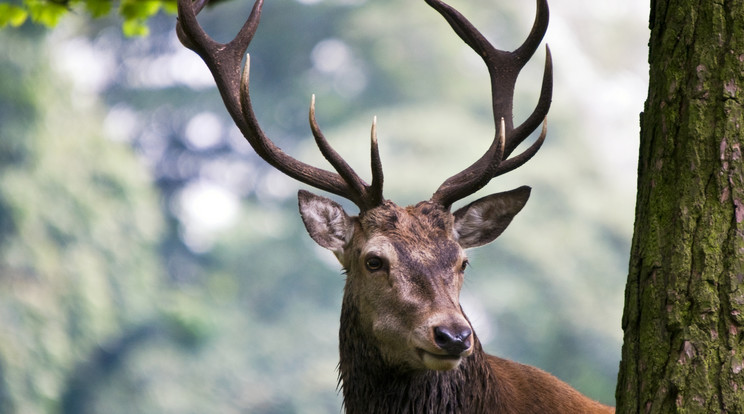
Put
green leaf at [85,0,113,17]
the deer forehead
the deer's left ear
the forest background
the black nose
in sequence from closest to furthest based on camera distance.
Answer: the black nose, the deer forehead, the deer's left ear, green leaf at [85,0,113,17], the forest background

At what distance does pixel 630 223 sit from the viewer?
14148 mm

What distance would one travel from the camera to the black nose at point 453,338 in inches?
134

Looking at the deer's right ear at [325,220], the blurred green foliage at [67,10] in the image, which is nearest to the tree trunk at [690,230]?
the deer's right ear at [325,220]

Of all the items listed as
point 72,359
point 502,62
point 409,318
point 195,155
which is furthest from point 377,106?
point 409,318

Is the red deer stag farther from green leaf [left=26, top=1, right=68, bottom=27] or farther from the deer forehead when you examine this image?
green leaf [left=26, top=1, right=68, bottom=27]

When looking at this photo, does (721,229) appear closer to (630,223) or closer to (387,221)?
(387,221)

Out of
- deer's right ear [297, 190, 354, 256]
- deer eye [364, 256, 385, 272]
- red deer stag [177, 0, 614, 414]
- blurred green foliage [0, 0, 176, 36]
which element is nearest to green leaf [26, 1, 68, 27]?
blurred green foliage [0, 0, 176, 36]

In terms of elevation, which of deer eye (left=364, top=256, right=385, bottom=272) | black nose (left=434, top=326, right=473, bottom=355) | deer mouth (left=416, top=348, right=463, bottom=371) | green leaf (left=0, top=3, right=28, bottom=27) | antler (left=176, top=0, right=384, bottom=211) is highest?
green leaf (left=0, top=3, right=28, bottom=27)

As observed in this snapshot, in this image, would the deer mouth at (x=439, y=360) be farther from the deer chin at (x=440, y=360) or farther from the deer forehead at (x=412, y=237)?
the deer forehead at (x=412, y=237)

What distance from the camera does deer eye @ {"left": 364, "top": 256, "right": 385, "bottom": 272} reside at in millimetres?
3854

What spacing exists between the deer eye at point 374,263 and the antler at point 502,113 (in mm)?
445

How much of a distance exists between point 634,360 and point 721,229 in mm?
482

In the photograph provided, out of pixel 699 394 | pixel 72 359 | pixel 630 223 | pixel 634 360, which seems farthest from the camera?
pixel 630 223

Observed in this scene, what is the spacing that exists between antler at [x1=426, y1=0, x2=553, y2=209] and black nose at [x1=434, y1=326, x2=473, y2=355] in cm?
84
